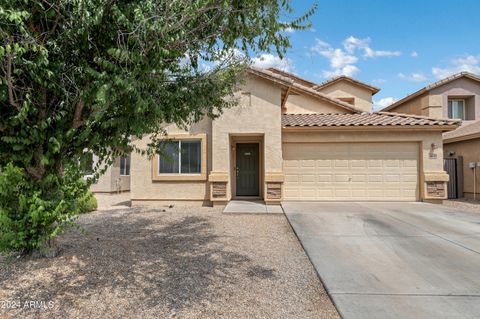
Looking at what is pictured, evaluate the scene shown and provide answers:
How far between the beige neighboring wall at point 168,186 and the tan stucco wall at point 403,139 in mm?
3357

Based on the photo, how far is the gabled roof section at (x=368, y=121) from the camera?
11.3 metres

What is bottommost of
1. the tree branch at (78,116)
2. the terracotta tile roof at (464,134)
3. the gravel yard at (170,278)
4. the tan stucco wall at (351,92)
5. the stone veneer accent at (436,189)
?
the gravel yard at (170,278)

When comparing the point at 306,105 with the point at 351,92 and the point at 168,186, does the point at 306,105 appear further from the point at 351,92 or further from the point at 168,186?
the point at 168,186

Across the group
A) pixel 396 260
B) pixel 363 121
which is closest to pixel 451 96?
pixel 363 121

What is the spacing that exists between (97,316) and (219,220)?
18.0ft

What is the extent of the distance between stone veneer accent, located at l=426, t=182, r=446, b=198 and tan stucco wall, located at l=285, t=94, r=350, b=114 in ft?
19.2

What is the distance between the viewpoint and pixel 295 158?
12.0m

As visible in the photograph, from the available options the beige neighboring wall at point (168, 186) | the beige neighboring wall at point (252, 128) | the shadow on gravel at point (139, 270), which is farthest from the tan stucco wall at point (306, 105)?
the shadow on gravel at point (139, 270)

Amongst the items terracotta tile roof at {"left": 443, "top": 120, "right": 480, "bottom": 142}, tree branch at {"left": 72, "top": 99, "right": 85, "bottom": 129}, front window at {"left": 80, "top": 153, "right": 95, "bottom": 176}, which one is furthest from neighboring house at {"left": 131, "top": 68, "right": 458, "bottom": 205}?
tree branch at {"left": 72, "top": 99, "right": 85, "bottom": 129}

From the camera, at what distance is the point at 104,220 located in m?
8.84

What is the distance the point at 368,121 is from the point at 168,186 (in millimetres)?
8465

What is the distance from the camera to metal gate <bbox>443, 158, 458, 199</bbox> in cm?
1448

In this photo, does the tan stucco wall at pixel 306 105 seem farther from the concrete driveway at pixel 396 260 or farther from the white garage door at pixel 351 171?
the concrete driveway at pixel 396 260

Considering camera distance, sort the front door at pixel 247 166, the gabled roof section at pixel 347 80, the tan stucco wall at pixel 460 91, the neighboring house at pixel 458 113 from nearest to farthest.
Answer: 1. the front door at pixel 247 166
2. the neighboring house at pixel 458 113
3. the tan stucco wall at pixel 460 91
4. the gabled roof section at pixel 347 80
